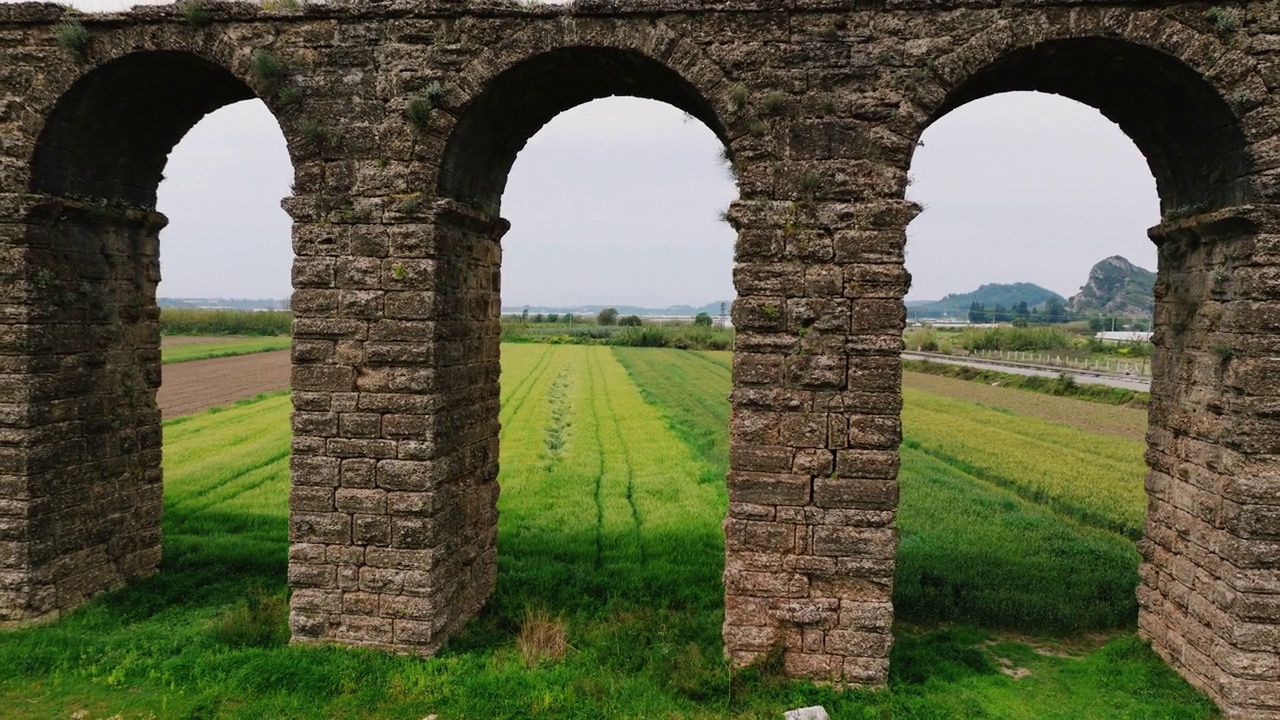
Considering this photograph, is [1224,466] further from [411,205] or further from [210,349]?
[210,349]

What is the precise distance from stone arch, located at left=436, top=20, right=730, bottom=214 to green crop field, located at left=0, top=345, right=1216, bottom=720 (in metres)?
4.80

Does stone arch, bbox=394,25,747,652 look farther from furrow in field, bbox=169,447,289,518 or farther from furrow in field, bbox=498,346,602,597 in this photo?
furrow in field, bbox=169,447,289,518

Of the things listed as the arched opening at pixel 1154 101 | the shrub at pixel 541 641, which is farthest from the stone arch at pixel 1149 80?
the shrub at pixel 541 641

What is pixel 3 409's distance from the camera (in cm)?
757

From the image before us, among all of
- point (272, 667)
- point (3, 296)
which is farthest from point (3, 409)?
point (272, 667)

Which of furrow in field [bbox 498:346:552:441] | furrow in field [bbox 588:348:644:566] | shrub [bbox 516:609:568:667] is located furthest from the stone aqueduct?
furrow in field [bbox 498:346:552:441]

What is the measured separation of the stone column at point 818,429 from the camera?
6.71m

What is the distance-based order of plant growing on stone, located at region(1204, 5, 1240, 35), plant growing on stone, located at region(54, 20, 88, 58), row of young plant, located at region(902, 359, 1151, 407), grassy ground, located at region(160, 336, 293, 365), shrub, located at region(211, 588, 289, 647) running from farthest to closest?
grassy ground, located at region(160, 336, 293, 365) → row of young plant, located at region(902, 359, 1151, 407) → shrub, located at region(211, 588, 289, 647) → plant growing on stone, located at region(54, 20, 88, 58) → plant growing on stone, located at region(1204, 5, 1240, 35)

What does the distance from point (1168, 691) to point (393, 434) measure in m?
7.86

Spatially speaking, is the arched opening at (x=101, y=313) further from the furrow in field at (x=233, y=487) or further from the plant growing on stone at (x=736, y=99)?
the plant growing on stone at (x=736, y=99)

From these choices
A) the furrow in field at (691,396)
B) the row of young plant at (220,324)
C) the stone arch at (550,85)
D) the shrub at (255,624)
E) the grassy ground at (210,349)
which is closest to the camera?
the stone arch at (550,85)

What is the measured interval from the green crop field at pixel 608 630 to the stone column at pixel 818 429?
0.53 metres

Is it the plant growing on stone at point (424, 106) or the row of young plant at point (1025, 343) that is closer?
the plant growing on stone at point (424, 106)

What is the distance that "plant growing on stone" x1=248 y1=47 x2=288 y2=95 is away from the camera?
7.02 metres
